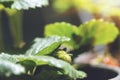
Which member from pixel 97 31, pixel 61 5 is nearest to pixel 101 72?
pixel 97 31

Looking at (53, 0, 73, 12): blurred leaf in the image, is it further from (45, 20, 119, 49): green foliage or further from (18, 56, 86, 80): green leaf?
(18, 56, 86, 80): green leaf

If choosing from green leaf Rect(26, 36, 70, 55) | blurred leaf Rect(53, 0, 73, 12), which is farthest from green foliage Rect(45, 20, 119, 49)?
blurred leaf Rect(53, 0, 73, 12)

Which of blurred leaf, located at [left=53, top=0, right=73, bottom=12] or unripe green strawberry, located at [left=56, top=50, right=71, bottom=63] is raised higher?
blurred leaf, located at [left=53, top=0, right=73, bottom=12]

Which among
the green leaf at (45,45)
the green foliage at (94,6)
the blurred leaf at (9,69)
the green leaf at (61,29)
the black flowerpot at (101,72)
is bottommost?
the blurred leaf at (9,69)

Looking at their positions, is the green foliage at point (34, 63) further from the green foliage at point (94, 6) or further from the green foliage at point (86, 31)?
the green foliage at point (94, 6)

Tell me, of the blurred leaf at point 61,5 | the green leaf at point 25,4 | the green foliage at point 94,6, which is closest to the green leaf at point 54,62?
the green leaf at point 25,4

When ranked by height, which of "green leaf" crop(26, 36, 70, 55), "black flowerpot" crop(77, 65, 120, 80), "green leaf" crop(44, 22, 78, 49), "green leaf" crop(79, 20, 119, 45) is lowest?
"green leaf" crop(26, 36, 70, 55)

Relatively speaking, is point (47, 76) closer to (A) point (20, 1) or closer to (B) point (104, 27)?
(A) point (20, 1)

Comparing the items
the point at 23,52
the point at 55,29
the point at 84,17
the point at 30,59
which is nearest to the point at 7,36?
the point at 84,17
